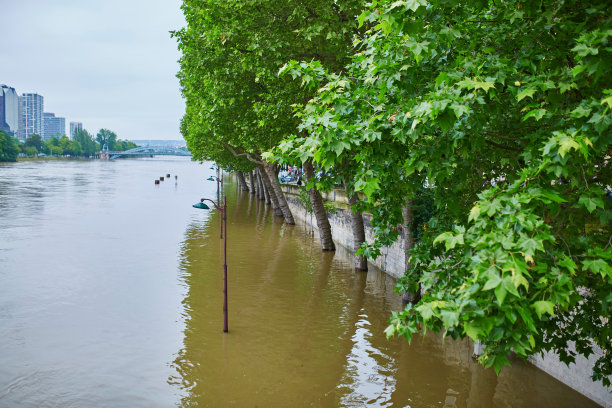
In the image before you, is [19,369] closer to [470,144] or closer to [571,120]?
[470,144]

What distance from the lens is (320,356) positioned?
12.4 meters

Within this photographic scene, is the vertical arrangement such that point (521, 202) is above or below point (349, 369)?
above

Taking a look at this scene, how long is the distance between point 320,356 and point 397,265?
782 centimetres

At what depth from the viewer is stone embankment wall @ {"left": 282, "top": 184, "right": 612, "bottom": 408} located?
9586 millimetres

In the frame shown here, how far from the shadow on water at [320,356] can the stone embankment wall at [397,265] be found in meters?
0.25

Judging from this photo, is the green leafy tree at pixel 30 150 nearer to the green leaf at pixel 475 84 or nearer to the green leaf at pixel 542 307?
the green leaf at pixel 475 84

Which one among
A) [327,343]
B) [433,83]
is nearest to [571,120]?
[433,83]

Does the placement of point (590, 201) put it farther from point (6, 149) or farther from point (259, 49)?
point (6, 149)

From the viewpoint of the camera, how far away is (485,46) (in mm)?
6812

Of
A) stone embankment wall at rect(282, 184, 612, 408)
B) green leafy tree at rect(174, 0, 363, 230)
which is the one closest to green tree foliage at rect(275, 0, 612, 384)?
stone embankment wall at rect(282, 184, 612, 408)

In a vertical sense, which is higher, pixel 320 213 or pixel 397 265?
pixel 320 213

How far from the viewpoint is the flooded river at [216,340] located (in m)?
10.5

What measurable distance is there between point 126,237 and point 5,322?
15.3 meters

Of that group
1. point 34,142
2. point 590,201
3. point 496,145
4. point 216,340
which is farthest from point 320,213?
point 34,142
